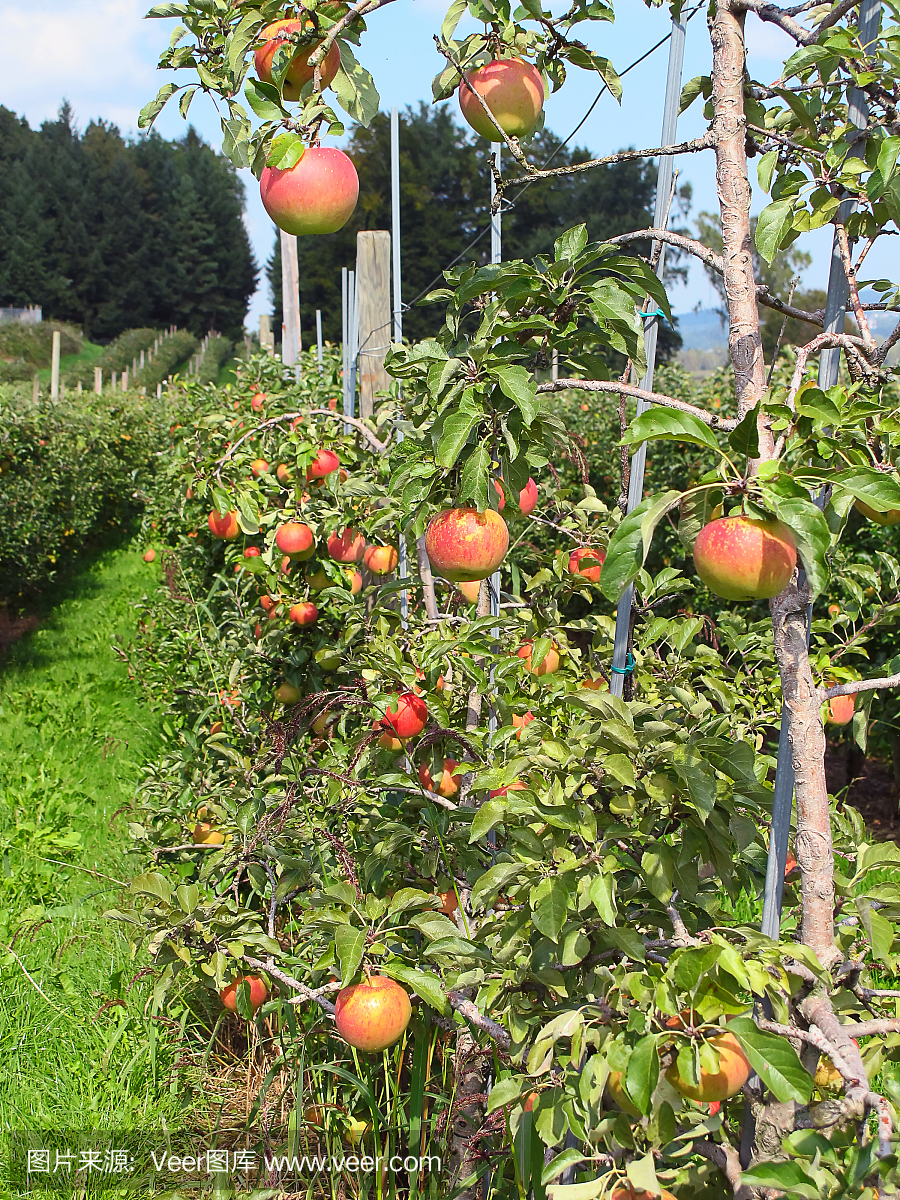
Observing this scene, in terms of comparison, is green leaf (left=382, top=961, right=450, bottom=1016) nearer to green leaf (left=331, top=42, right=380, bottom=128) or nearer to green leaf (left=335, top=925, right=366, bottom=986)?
green leaf (left=335, top=925, right=366, bottom=986)

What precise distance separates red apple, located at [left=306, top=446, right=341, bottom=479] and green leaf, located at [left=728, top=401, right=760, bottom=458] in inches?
90.4

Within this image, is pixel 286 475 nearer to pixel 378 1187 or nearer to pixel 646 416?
pixel 378 1187

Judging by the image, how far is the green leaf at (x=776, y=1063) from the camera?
83 cm

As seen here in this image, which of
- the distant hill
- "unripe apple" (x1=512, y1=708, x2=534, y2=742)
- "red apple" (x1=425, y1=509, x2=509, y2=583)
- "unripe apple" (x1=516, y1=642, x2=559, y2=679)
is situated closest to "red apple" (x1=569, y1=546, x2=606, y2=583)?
"unripe apple" (x1=516, y1=642, x2=559, y2=679)

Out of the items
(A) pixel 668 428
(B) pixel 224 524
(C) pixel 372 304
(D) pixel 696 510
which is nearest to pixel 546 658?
(D) pixel 696 510

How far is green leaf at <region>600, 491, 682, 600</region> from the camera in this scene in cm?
82

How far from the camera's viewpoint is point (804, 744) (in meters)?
1.01

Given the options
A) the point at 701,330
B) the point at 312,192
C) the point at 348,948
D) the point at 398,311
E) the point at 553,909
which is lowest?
the point at 348,948

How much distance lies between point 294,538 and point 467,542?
1.68 m

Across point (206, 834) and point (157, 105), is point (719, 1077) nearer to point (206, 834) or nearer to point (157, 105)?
point (157, 105)

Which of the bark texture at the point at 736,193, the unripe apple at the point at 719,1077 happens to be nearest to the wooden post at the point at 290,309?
the bark texture at the point at 736,193

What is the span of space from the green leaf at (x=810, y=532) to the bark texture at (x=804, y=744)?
20 cm

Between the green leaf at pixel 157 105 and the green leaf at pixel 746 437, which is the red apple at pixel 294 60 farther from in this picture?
the green leaf at pixel 746 437

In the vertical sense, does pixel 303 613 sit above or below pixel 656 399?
above
